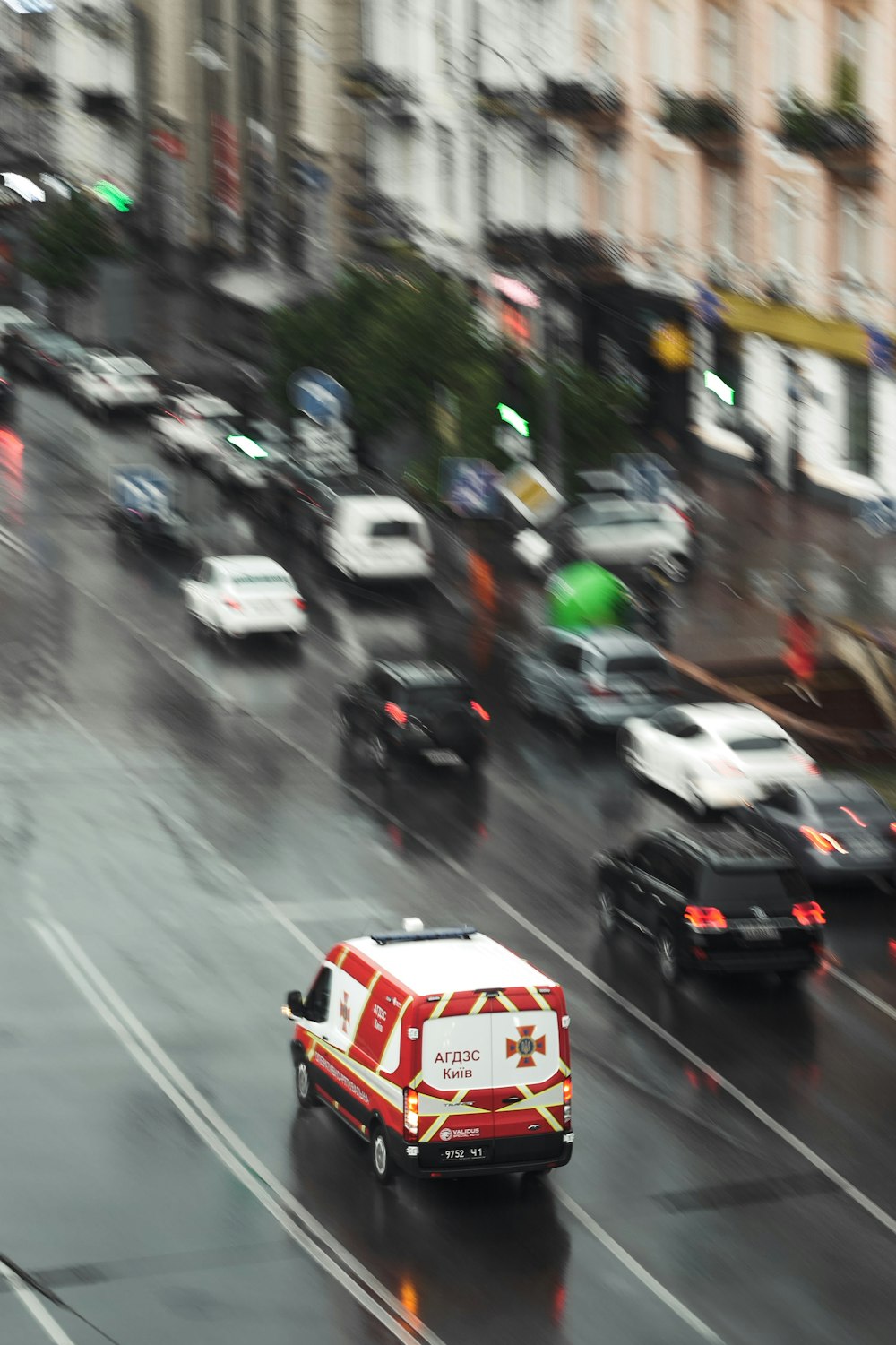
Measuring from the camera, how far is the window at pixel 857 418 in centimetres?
5272

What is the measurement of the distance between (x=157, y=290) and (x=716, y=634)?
43.2 meters

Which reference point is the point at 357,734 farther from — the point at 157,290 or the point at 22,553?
the point at 157,290

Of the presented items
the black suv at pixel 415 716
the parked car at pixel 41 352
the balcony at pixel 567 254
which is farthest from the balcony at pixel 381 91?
the black suv at pixel 415 716

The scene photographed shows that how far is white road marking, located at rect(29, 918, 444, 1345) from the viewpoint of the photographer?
766 inches

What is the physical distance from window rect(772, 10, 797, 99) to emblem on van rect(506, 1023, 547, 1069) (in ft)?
116

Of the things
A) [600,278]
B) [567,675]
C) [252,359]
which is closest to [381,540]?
[567,675]

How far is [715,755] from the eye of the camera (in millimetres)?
35031

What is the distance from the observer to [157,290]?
82375 mm

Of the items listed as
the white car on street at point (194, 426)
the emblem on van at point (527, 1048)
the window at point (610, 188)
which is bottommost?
the white car on street at point (194, 426)

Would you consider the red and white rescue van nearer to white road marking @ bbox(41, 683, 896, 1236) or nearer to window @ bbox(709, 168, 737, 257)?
white road marking @ bbox(41, 683, 896, 1236)

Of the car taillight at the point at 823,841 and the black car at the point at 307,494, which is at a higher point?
the car taillight at the point at 823,841

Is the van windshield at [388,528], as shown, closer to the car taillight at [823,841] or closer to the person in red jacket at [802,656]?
the person in red jacket at [802,656]

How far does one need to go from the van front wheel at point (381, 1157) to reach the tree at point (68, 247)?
57.3 m

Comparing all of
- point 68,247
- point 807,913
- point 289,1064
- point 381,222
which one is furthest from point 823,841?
point 68,247
